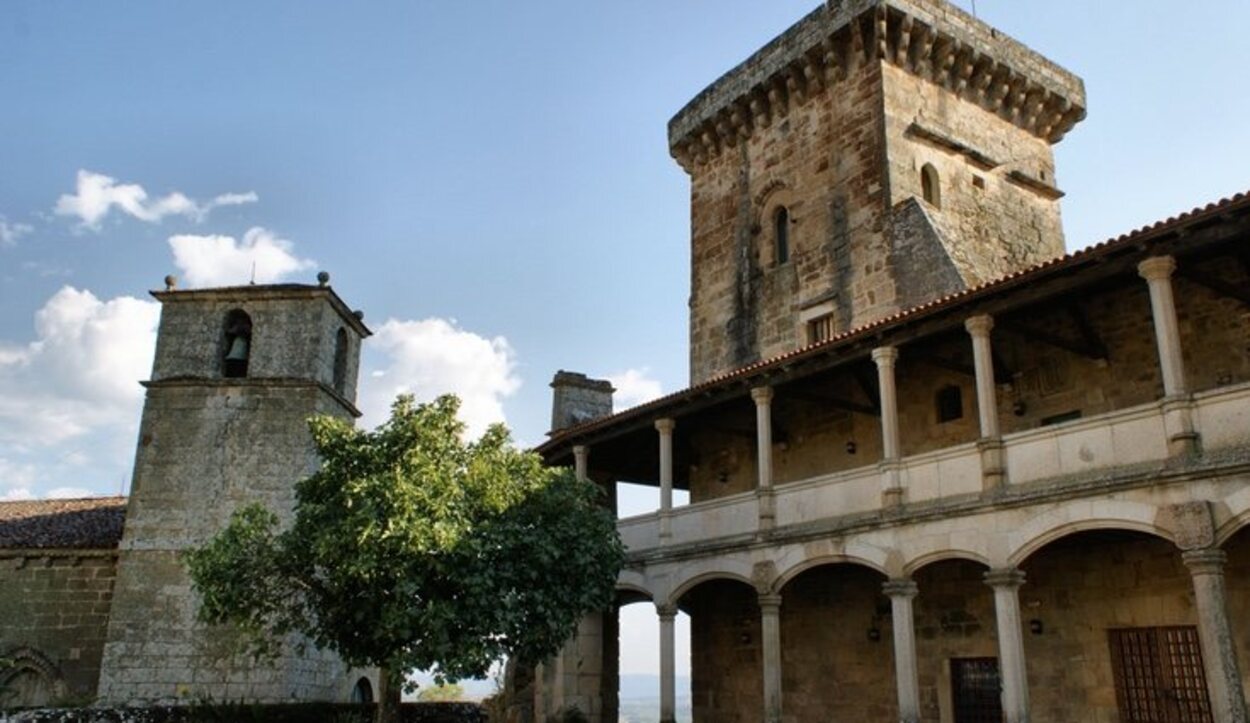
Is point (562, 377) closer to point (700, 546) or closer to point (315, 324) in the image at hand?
point (315, 324)

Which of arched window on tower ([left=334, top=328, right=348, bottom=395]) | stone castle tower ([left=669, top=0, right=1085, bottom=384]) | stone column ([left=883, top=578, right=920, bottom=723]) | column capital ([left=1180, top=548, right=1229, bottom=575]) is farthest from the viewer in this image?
arched window on tower ([left=334, top=328, right=348, bottom=395])

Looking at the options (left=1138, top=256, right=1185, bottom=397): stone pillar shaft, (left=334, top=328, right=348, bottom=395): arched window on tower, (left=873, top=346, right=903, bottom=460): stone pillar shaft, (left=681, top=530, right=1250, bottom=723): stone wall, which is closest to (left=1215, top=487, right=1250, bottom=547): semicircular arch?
(left=1138, top=256, right=1185, bottom=397): stone pillar shaft

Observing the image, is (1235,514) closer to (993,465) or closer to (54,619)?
(993,465)

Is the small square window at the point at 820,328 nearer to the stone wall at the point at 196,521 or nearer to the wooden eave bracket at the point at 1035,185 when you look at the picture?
the wooden eave bracket at the point at 1035,185

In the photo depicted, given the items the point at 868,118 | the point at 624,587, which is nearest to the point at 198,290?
the point at 624,587

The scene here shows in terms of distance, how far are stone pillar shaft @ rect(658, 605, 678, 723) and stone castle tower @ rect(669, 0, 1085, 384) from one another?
738 cm

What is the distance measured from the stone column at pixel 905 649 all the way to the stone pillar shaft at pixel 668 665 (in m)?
4.71

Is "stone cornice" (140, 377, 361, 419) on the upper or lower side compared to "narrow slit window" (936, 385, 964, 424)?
upper

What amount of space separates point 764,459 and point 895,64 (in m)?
10.5

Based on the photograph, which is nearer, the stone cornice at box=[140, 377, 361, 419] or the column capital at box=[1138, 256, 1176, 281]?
the column capital at box=[1138, 256, 1176, 281]

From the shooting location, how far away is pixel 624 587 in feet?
62.1

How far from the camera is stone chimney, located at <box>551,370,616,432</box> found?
25.6m

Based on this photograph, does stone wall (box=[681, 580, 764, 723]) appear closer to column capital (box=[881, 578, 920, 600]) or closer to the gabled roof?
the gabled roof

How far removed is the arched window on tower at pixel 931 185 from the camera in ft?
72.1
